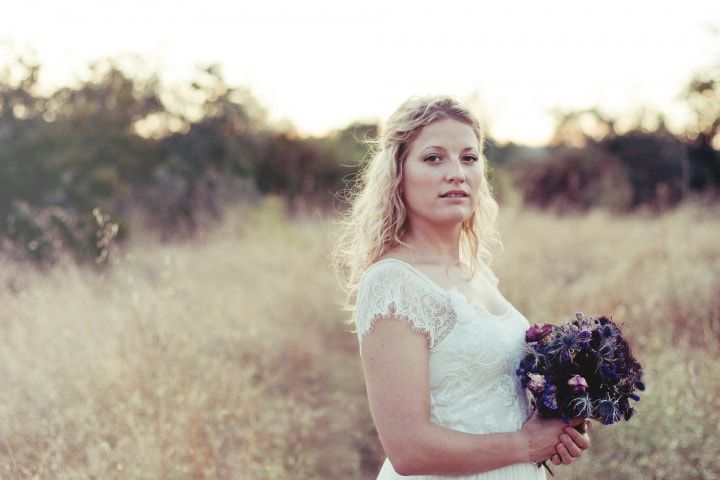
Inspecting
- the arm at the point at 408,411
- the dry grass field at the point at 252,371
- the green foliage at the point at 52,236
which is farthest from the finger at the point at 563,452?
the green foliage at the point at 52,236

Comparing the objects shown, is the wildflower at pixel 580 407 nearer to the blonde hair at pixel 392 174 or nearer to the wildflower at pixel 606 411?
the wildflower at pixel 606 411

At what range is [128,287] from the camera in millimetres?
5812

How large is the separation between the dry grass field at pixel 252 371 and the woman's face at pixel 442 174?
6.20 ft

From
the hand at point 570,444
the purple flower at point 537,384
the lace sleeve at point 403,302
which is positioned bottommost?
the hand at point 570,444

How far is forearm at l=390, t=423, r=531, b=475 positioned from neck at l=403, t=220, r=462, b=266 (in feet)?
1.75

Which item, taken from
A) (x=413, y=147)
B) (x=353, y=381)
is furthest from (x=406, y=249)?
(x=353, y=381)

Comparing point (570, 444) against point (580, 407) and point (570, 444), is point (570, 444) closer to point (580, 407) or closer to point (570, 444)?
point (570, 444)

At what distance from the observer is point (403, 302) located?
5.67 feet

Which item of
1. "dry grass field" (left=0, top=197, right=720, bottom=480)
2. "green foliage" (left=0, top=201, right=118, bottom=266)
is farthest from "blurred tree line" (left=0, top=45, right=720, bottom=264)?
"dry grass field" (left=0, top=197, right=720, bottom=480)

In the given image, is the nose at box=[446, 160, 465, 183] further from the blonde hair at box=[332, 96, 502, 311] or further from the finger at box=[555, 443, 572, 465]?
the finger at box=[555, 443, 572, 465]

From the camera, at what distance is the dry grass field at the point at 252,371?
11.4ft

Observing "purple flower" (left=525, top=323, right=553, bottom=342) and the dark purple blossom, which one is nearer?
the dark purple blossom

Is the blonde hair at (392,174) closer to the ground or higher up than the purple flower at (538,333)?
higher up

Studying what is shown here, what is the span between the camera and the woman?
1.70 m
